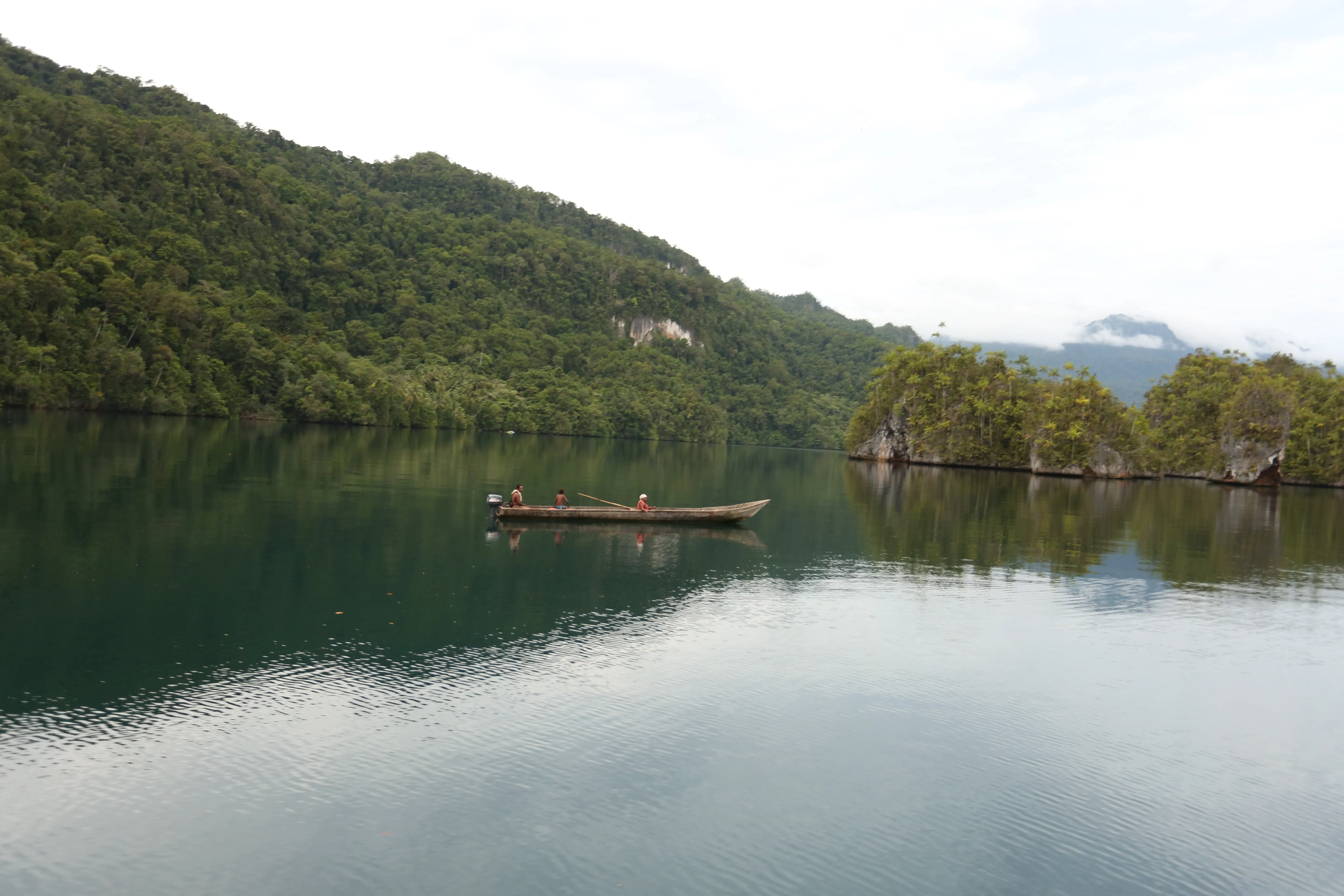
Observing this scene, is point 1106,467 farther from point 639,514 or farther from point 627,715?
point 627,715

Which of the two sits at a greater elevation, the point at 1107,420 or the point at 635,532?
the point at 1107,420

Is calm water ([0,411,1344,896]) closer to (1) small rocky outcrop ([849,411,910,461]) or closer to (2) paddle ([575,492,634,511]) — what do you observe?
(2) paddle ([575,492,634,511])

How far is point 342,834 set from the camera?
851 centimetres

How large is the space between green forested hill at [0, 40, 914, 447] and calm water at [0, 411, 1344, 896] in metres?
65.7

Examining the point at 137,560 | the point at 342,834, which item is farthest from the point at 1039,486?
the point at 342,834

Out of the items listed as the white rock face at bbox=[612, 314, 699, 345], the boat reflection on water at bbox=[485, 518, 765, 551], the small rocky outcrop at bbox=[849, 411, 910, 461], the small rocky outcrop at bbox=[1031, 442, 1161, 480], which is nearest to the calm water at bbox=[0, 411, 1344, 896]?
the boat reflection on water at bbox=[485, 518, 765, 551]

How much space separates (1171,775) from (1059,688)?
3335mm

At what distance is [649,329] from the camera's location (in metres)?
186

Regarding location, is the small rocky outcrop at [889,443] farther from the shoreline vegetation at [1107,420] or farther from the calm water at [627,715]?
the calm water at [627,715]

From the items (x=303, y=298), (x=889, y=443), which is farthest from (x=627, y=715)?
(x=303, y=298)

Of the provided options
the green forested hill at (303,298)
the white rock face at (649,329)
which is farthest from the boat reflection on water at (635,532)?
the white rock face at (649,329)

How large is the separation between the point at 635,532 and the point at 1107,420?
241 feet

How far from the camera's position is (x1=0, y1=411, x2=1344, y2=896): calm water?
8.54m

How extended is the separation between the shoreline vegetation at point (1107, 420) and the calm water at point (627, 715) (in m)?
63.9
